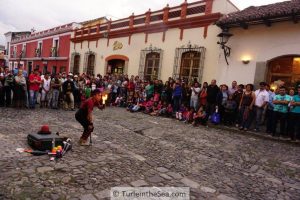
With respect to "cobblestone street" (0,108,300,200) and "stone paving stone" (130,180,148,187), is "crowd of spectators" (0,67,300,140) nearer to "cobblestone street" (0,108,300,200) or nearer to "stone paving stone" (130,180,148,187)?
"cobblestone street" (0,108,300,200)

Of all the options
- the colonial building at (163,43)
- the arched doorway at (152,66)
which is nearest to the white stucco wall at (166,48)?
the colonial building at (163,43)

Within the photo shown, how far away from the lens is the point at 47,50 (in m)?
29.0

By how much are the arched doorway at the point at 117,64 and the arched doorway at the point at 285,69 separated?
9.38 m

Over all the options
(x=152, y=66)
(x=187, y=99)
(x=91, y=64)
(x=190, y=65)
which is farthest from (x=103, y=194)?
(x=91, y=64)

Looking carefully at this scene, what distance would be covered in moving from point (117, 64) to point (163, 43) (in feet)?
16.9

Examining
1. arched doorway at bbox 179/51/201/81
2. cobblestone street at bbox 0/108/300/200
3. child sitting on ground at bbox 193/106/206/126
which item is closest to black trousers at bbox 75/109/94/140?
cobblestone street at bbox 0/108/300/200

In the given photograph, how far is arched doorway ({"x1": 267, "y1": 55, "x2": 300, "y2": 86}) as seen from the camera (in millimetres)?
9914

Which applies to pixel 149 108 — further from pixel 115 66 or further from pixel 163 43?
pixel 115 66

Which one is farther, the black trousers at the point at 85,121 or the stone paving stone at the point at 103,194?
the black trousers at the point at 85,121

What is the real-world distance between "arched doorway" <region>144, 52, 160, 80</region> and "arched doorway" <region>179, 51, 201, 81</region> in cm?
191

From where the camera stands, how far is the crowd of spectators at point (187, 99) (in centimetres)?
873

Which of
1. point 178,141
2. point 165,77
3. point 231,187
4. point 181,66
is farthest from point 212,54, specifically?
point 231,187

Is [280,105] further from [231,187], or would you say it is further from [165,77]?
[165,77]

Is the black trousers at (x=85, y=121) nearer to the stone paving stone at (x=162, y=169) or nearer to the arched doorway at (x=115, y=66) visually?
the stone paving stone at (x=162, y=169)
